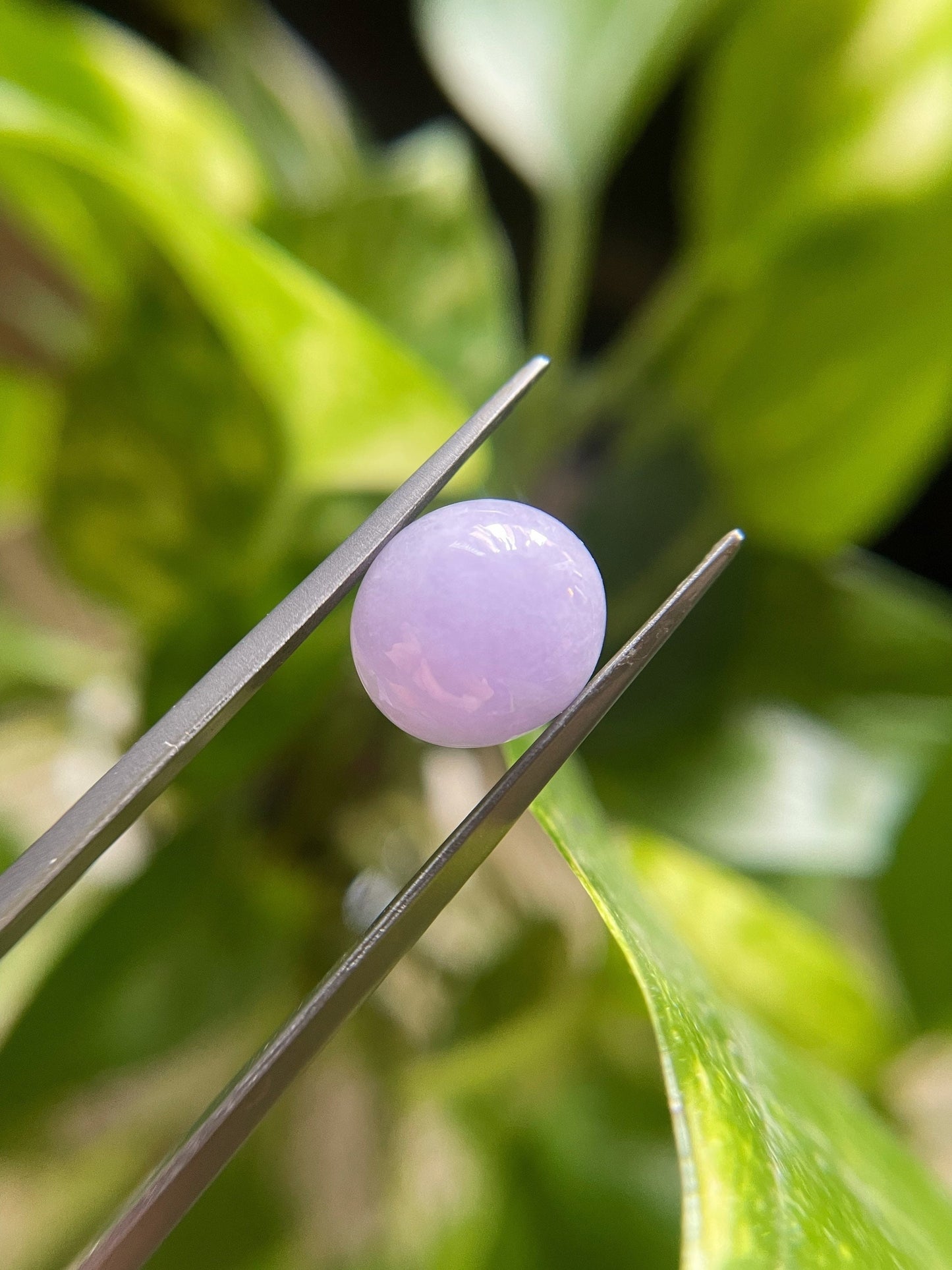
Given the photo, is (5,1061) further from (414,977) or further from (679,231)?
(679,231)

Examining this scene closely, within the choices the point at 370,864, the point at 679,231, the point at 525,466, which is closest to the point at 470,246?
the point at 525,466

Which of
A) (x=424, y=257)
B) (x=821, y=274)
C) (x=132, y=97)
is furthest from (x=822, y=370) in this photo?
(x=132, y=97)

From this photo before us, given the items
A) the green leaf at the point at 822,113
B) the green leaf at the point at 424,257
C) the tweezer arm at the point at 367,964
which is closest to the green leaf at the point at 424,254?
the green leaf at the point at 424,257

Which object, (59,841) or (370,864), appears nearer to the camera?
(59,841)

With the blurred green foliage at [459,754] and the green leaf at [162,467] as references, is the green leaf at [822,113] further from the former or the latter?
the green leaf at [162,467]

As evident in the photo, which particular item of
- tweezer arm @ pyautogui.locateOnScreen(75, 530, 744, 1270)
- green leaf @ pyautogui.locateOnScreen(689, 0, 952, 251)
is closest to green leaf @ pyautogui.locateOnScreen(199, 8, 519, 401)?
green leaf @ pyautogui.locateOnScreen(689, 0, 952, 251)

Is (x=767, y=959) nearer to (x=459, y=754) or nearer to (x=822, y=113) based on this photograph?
(x=459, y=754)
